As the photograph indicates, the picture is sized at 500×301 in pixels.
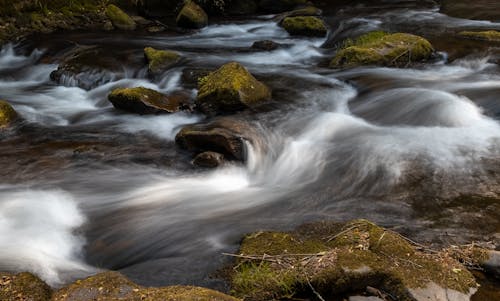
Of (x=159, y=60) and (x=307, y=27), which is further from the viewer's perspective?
(x=307, y=27)

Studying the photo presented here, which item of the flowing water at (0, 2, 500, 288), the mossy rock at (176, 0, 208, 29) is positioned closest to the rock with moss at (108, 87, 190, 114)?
the flowing water at (0, 2, 500, 288)

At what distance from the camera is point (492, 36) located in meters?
10.3

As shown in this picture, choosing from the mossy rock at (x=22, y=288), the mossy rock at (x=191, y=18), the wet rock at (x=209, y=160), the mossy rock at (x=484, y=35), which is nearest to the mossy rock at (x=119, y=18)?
the mossy rock at (x=191, y=18)

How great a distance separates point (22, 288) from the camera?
9.82ft

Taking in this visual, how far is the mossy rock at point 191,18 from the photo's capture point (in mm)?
14453

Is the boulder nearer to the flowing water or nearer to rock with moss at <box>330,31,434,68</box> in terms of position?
the flowing water

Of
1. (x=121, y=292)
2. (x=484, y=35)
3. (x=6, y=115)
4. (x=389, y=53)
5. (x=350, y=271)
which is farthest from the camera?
(x=484, y=35)

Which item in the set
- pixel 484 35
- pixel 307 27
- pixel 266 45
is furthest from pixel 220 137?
pixel 307 27

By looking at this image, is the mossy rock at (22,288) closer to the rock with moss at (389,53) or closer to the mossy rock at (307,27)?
the rock with moss at (389,53)

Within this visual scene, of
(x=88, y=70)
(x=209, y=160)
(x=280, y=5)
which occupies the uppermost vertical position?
(x=280, y=5)

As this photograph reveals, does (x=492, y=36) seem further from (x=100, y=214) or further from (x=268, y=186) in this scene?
(x=100, y=214)

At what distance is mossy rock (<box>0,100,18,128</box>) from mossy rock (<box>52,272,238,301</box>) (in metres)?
5.30

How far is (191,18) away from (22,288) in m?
12.4

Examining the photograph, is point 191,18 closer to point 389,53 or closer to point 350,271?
point 389,53
